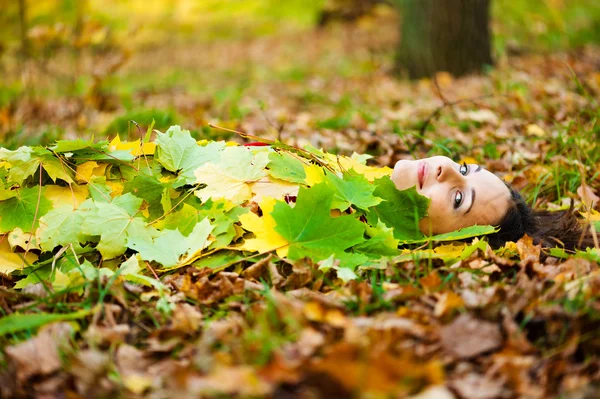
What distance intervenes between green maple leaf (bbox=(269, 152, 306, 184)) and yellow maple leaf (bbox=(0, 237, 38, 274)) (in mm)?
987

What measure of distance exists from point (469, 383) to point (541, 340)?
0.30 m

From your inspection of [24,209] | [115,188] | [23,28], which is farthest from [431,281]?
[23,28]

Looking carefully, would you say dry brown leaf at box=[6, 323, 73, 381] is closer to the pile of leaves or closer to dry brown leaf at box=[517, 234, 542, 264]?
the pile of leaves

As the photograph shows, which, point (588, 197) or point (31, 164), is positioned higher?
point (31, 164)

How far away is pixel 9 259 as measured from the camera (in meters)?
2.10

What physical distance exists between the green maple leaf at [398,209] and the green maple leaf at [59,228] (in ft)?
3.75

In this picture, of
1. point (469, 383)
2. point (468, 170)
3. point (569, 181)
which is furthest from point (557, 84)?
point (469, 383)

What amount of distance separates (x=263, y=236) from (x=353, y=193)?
Result: 1.31 ft

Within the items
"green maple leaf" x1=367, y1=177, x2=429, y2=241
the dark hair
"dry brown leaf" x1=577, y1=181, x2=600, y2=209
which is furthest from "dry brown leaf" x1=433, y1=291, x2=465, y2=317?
"dry brown leaf" x1=577, y1=181, x2=600, y2=209

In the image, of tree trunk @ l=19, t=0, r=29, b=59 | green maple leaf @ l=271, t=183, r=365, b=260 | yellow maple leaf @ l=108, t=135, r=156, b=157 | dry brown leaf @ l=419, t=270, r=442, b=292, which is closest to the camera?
dry brown leaf @ l=419, t=270, r=442, b=292

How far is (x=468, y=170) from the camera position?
95.3 inches

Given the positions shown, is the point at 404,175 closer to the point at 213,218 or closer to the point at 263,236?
the point at 263,236

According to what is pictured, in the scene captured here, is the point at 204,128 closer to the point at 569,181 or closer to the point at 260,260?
the point at 260,260

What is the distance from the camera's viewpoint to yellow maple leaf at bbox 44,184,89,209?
2189mm
